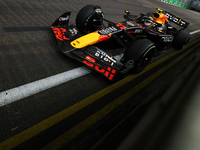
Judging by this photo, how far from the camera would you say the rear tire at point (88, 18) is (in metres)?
3.13

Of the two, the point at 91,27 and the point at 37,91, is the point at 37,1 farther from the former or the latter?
the point at 37,91

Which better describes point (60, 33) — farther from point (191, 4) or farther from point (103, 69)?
point (191, 4)

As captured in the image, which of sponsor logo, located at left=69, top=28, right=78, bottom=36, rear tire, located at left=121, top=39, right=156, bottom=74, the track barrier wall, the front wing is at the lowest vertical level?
the front wing

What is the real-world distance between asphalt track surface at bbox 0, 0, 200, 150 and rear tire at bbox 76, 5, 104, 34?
0.73 meters

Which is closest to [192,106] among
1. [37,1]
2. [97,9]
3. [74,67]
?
[74,67]

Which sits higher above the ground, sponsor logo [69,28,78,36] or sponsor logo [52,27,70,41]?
sponsor logo [69,28,78,36]

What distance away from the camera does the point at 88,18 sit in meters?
3.13

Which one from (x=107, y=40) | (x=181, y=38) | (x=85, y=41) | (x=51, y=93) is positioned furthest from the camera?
(x=181, y=38)

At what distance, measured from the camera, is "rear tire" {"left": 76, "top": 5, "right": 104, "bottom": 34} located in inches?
123

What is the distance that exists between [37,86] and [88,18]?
1.93m

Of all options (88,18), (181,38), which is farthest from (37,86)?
(181,38)

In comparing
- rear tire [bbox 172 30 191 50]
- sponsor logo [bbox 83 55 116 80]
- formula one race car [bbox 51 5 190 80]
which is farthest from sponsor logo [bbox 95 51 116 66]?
rear tire [bbox 172 30 191 50]

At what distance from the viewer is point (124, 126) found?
2.58 ft

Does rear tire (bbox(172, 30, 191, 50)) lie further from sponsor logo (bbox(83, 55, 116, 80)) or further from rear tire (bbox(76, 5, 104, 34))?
sponsor logo (bbox(83, 55, 116, 80))
